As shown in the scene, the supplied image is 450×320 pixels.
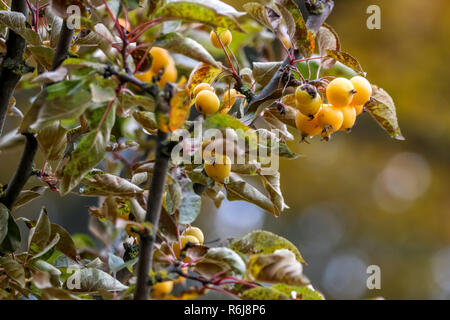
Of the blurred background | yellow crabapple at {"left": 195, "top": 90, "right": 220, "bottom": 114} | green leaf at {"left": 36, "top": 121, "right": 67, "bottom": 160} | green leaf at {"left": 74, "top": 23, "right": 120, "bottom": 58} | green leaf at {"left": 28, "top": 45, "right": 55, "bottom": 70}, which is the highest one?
green leaf at {"left": 74, "top": 23, "right": 120, "bottom": 58}

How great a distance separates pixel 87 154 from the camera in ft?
1.94

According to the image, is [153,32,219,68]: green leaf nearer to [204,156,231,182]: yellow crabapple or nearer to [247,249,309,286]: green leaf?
[204,156,231,182]: yellow crabapple

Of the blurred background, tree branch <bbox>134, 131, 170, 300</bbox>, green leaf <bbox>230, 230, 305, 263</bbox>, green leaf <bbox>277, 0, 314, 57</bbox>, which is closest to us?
tree branch <bbox>134, 131, 170, 300</bbox>

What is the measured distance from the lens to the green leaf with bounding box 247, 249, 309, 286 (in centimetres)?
55

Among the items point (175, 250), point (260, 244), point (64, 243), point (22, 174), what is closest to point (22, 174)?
point (22, 174)

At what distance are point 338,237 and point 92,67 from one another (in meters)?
3.34

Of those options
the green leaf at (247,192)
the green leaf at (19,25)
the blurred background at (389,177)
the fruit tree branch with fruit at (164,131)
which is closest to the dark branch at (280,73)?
the fruit tree branch with fruit at (164,131)

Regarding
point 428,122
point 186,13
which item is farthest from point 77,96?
point 428,122

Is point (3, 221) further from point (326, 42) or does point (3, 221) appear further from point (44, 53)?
point (326, 42)

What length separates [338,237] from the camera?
370 centimetres

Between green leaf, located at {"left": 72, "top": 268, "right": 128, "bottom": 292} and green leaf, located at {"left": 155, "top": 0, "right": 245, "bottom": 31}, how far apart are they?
347mm

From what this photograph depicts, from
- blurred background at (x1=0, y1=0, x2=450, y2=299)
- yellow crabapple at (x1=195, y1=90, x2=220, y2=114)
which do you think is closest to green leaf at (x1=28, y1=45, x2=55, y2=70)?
yellow crabapple at (x1=195, y1=90, x2=220, y2=114)

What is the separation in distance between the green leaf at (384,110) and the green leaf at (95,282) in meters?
0.44

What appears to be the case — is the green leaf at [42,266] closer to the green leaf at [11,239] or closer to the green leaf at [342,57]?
the green leaf at [11,239]
